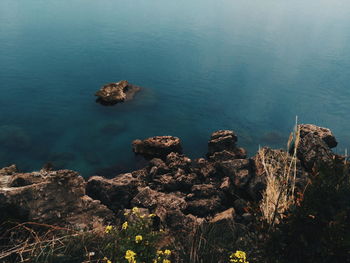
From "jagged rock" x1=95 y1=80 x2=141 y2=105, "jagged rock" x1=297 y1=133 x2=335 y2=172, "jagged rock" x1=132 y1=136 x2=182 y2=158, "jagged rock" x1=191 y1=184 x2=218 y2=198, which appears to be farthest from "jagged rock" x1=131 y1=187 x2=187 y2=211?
"jagged rock" x1=95 y1=80 x2=141 y2=105

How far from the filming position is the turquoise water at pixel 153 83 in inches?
1233

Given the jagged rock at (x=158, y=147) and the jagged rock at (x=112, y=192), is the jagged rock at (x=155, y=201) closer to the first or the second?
the jagged rock at (x=112, y=192)

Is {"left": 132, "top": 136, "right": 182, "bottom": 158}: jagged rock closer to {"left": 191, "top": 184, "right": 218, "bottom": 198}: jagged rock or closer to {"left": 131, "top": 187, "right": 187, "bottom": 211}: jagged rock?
{"left": 191, "top": 184, "right": 218, "bottom": 198}: jagged rock

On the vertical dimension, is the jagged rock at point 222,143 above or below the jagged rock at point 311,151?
below

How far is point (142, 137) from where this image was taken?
3241 cm

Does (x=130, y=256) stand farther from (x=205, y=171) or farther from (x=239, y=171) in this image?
(x=205, y=171)

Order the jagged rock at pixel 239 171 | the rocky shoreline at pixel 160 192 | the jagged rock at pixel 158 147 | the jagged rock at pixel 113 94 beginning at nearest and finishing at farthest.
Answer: the rocky shoreline at pixel 160 192
the jagged rock at pixel 239 171
the jagged rock at pixel 158 147
the jagged rock at pixel 113 94

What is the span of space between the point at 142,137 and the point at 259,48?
44.1 m

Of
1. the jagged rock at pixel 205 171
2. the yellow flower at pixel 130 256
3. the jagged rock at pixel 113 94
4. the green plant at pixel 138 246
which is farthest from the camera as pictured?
the jagged rock at pixel 113 94

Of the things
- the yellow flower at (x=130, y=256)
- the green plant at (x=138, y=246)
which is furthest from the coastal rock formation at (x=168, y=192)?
the yellow flower at (x=130, y=256)

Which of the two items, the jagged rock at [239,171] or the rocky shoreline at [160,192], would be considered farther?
the jagged rock at [239,171]

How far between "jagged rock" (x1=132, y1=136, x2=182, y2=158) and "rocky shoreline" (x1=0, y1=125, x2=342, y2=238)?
0.09 meters

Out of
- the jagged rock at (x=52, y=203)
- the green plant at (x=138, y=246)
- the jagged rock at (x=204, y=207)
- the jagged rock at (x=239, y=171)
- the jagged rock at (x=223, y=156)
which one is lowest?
the jagged rock at (x=223, y=156)

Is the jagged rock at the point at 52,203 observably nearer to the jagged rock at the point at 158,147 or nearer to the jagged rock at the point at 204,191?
the jagged rock at the point at 204,191
